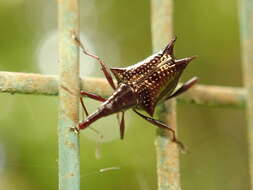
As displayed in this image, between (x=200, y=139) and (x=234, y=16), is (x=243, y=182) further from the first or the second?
(x=234, y=16)

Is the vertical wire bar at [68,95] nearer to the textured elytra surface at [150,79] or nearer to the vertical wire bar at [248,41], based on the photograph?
the textured elytra surface at [150,79]

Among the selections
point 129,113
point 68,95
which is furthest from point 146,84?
point 129,113

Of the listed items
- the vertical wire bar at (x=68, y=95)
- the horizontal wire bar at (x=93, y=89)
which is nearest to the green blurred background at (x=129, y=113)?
the horizontal wire bar at (x=93, y=89)

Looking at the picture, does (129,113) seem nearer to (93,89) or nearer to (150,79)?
(150,79)

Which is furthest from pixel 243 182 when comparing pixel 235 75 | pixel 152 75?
pixel 152 75

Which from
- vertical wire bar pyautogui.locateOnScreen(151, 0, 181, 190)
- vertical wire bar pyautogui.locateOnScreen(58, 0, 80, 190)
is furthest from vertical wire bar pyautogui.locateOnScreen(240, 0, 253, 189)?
vertical wire bar pyautogui.locateOnScreen(58, 0, 80, 190)

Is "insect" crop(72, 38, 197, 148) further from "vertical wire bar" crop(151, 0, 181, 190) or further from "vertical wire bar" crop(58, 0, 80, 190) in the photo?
"vertical wire bar" crop(58, 0, 80, 190)
